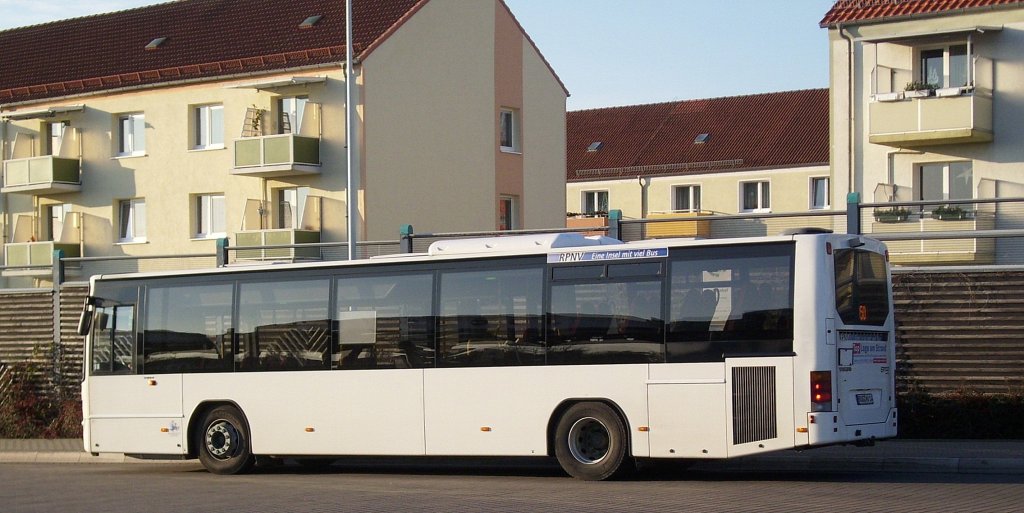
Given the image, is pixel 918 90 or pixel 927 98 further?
pixel 918 90

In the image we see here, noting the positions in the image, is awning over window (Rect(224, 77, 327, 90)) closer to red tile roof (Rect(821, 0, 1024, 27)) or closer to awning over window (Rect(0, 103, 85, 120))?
awning over window (Rect(0, 103, 85, 120))

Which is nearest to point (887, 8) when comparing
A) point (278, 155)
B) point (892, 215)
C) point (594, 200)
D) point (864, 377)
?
point (892, 215)

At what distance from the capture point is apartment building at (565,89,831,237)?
59125 millimetres

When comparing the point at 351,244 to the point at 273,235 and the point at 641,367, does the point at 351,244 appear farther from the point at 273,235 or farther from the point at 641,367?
the point at 273,235

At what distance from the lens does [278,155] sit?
136ft

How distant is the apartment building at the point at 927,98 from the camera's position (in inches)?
1347

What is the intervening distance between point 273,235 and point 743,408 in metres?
28.8

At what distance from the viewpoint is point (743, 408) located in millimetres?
14430

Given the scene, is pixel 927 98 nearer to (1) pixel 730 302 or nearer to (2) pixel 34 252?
(1) pixel 730 302

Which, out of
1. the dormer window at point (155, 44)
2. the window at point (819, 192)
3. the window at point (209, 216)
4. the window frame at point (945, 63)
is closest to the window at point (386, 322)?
the window frame at point (945, 63)

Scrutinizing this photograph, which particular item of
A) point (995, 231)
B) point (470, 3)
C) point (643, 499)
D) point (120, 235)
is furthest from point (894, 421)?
Result: point (120, 235)

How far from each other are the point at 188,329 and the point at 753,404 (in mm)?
7977

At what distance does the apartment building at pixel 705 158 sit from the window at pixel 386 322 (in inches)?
1593

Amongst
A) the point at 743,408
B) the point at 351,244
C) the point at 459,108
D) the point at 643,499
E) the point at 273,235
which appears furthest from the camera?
the point at 459,108
